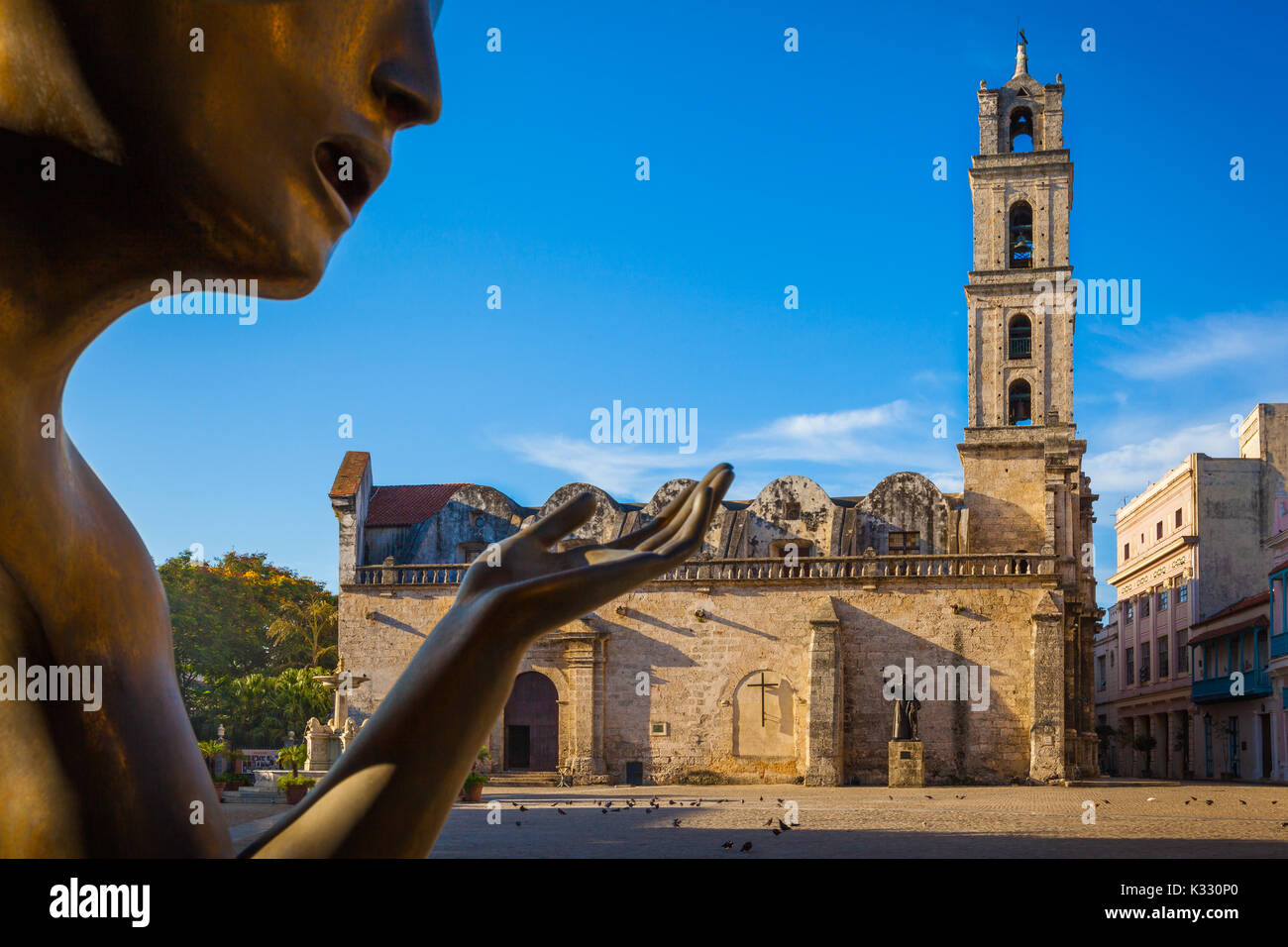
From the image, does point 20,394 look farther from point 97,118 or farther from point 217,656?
point 217,656

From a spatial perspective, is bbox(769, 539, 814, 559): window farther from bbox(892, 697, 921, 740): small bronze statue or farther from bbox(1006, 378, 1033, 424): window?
bbox(1006, 378, 1033, 424): window

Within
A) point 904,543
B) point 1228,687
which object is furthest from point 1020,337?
point 1228,687

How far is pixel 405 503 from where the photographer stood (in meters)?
34.1

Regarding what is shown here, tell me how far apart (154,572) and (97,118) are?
2.06 ft

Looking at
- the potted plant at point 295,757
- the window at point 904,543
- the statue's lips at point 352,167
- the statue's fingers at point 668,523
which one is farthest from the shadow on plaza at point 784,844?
the window at point 904,543

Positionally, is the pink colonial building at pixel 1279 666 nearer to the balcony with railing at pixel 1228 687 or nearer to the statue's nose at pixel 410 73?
the balcony with railing at pixel 1228 687

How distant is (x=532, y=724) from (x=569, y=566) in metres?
27.7

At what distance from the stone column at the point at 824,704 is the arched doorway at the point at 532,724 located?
21.0 feet

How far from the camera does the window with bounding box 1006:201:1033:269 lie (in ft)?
110

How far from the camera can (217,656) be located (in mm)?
35500

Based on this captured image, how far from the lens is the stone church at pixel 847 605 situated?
26.7m

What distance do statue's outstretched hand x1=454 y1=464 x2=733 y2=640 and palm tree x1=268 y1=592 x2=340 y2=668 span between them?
35524 mm

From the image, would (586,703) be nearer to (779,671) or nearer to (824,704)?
(779,671)
